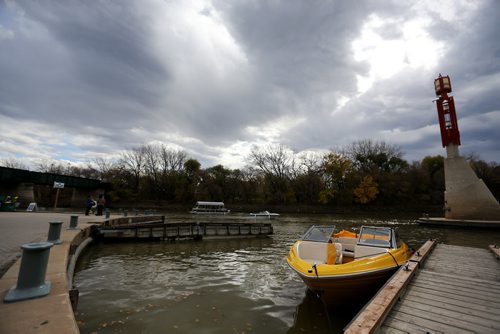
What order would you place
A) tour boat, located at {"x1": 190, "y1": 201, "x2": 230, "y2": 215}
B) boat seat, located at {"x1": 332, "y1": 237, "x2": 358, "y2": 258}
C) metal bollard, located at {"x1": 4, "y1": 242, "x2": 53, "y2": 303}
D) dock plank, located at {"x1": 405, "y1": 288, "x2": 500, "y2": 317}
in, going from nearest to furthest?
metal bollard, located at {"x1": 4, "y1": 242, "x2": 53, "y2": 303} → dock plank, located at {"x1": 405, "y1": 288, "x2": 500, "y2": 317} → boat seat, located at {"x1": 332, "y1": 237, "x2": 358, "y2": 258} → tour boat, located at {"x1": 190, "y1": 201, "x2": 230, "y2": 215}

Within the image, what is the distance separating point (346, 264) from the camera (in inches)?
243

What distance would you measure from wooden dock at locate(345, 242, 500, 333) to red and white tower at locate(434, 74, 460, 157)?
2964cm

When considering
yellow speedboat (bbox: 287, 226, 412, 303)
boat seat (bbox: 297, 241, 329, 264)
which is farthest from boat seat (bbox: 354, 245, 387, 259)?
boat seat (bbox: 297, 241, 329, 264)

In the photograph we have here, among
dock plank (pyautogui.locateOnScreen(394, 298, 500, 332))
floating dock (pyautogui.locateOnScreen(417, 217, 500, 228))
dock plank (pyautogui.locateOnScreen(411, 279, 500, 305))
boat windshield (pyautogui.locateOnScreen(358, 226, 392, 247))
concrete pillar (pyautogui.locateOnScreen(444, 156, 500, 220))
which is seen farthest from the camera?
concrete pillar (pyautogui.locateOnScreen(444, 156, 500, 220))

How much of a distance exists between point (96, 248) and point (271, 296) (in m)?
11.1

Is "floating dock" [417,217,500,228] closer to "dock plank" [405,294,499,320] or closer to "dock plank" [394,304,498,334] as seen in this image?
"dock plank" [405,294,499,320]

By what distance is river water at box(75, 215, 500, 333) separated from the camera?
5.50 meters

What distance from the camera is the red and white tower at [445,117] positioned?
30.3 meters

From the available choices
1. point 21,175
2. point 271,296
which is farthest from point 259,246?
point 21,175

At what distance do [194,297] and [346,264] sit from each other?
442 centimetres

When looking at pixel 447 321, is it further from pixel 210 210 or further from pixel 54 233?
pixel 210 210

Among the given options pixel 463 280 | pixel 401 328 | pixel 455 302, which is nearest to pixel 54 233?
pixel 401 328

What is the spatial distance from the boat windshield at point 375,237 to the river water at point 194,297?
222 centimetres

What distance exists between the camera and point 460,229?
26.6 metres
